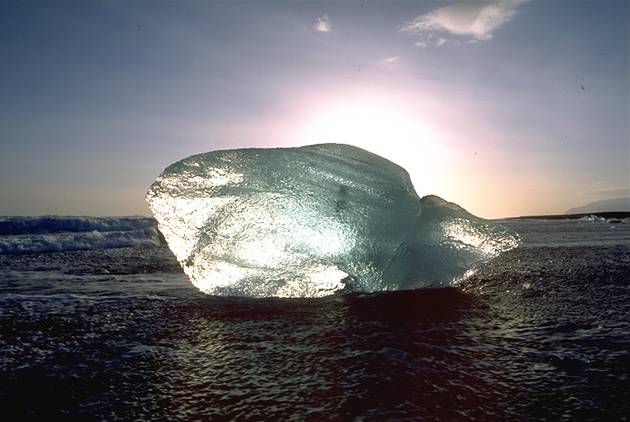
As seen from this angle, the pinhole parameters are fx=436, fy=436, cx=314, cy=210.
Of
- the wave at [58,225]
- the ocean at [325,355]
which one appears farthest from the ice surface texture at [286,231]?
the wave at [58,225]

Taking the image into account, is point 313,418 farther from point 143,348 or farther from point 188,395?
point 143,348

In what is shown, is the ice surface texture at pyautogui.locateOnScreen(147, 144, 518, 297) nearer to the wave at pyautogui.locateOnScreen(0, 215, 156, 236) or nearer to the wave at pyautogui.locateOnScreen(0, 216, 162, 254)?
the wave at pyautogui.locateOnScreen(0, 216, 162, 254)

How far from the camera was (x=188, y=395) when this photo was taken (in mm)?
1539

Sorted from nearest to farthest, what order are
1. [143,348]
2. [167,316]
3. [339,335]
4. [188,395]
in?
1. [188,395]
2. [143,348]
3. [339,335]
4. [167,316]

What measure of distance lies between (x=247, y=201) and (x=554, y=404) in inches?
113

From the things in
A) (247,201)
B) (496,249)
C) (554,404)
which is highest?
(247,201)

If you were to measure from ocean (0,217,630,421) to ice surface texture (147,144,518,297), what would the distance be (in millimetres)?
250

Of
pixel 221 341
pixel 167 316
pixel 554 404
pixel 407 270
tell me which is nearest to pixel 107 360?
pixel 221 341

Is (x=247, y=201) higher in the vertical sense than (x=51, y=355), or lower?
higher

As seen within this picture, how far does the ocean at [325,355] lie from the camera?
4.66 feet

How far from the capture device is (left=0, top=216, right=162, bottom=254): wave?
35.4 feet

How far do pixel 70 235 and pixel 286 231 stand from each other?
36.4ft

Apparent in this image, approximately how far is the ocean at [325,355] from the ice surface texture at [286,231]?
0.25 metres

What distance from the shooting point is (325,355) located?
1.92 metres
